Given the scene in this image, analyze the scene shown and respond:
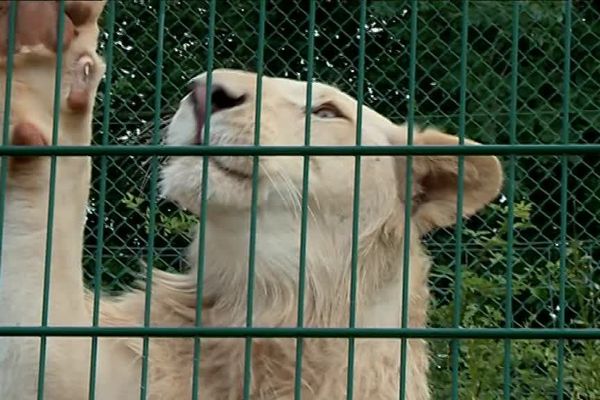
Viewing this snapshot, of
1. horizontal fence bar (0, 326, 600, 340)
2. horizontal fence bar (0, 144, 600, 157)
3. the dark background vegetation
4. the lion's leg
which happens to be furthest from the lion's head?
the dark background vegetation

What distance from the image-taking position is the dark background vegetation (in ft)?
22.7

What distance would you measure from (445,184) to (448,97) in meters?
3.55

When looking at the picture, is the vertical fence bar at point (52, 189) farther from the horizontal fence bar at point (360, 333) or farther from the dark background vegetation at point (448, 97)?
the dark background vegetation at point (448, 97)

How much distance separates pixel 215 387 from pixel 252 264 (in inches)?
33.7

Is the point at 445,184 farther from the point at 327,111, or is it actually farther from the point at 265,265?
the point at 265,265

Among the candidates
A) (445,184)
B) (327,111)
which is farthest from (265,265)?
(445,184)

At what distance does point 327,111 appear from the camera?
4.21 metres

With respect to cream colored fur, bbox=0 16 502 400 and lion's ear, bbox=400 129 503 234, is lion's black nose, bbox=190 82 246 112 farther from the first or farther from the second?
lion's ear, bbox=400 129 503 234

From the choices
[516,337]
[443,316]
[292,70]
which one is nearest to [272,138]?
[516,337]

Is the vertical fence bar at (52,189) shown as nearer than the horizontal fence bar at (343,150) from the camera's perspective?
No

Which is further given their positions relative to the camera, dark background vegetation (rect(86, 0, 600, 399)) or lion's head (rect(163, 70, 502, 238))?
dark background vegetation (rect(86, 0, 600, 399))

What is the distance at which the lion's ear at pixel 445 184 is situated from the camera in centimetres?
422

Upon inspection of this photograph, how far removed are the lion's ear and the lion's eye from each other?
0.22m

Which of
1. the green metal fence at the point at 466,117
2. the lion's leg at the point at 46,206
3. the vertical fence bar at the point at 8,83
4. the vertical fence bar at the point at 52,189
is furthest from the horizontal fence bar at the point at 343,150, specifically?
the green metal fence at the point at 466,117
